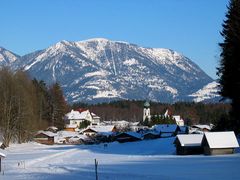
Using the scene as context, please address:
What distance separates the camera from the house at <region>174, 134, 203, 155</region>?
70625mm

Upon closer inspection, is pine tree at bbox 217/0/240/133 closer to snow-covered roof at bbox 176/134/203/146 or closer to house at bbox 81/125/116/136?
snow-covered roof at bbox 176/134/203/146

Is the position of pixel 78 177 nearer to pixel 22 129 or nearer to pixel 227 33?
pixel 227 33

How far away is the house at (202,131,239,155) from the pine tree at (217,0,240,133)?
3.63 m

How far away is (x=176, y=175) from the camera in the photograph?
38875mm

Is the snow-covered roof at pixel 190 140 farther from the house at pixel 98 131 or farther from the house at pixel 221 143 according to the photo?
the house at pixel 98 131

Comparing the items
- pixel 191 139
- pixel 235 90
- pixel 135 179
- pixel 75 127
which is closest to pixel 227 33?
pixel 235 90

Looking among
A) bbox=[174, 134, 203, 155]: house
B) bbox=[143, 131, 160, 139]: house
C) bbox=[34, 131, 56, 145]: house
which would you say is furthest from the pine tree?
bbox=[34, 131, 56, 145]: house

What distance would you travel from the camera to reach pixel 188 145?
71.2m

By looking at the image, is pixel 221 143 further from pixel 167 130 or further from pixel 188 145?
pixel 167 130

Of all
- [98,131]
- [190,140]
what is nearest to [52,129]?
[98,131]

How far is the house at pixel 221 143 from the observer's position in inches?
2537

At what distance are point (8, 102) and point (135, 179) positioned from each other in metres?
62.9

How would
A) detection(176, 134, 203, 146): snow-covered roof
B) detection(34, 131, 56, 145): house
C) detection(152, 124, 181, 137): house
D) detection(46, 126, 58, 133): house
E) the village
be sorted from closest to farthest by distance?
the village < detection(176, 134, 203, 146): snow-covered roof < detection(34, 131, 56, 145): house < detection(46, 126, 58, 133): house < detection(152, 124, 181, 137): house

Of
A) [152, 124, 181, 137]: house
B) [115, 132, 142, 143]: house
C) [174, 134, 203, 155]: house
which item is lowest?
[174, 134, 203, 155]: house
